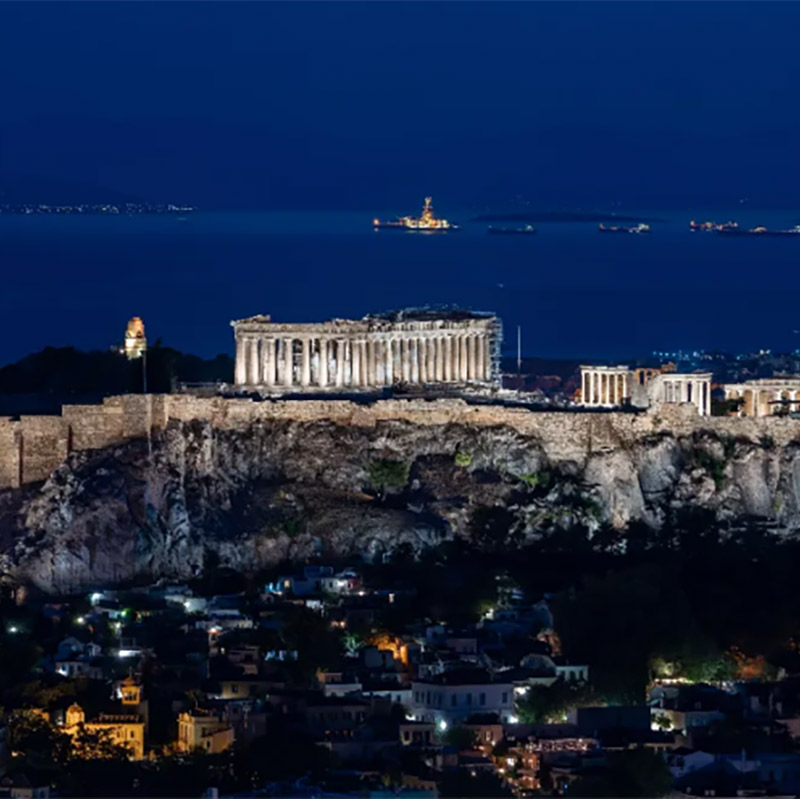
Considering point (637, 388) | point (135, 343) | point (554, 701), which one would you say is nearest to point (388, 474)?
point (637, 388)

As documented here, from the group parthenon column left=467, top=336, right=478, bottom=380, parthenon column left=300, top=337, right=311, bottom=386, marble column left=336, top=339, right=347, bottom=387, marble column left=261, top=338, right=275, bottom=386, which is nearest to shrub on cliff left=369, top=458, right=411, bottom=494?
parthenon column left=300, top=337, right=311, bottom=386

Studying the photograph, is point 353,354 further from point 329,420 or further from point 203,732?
point 203,732

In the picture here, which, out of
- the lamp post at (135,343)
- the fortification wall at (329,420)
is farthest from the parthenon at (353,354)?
the lamp post at (135,343)

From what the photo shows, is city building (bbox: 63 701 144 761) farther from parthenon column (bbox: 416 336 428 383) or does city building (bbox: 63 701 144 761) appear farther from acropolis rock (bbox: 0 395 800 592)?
parthenon column (bbox: 416 336 428 383)

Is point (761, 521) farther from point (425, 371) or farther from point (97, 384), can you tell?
point (97, 384)

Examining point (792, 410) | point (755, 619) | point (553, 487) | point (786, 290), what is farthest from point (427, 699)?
point (786, 290)

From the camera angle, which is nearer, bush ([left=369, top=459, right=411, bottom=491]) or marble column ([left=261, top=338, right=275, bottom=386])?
bush ([left=369, top=459, right=411, bottom=491])
